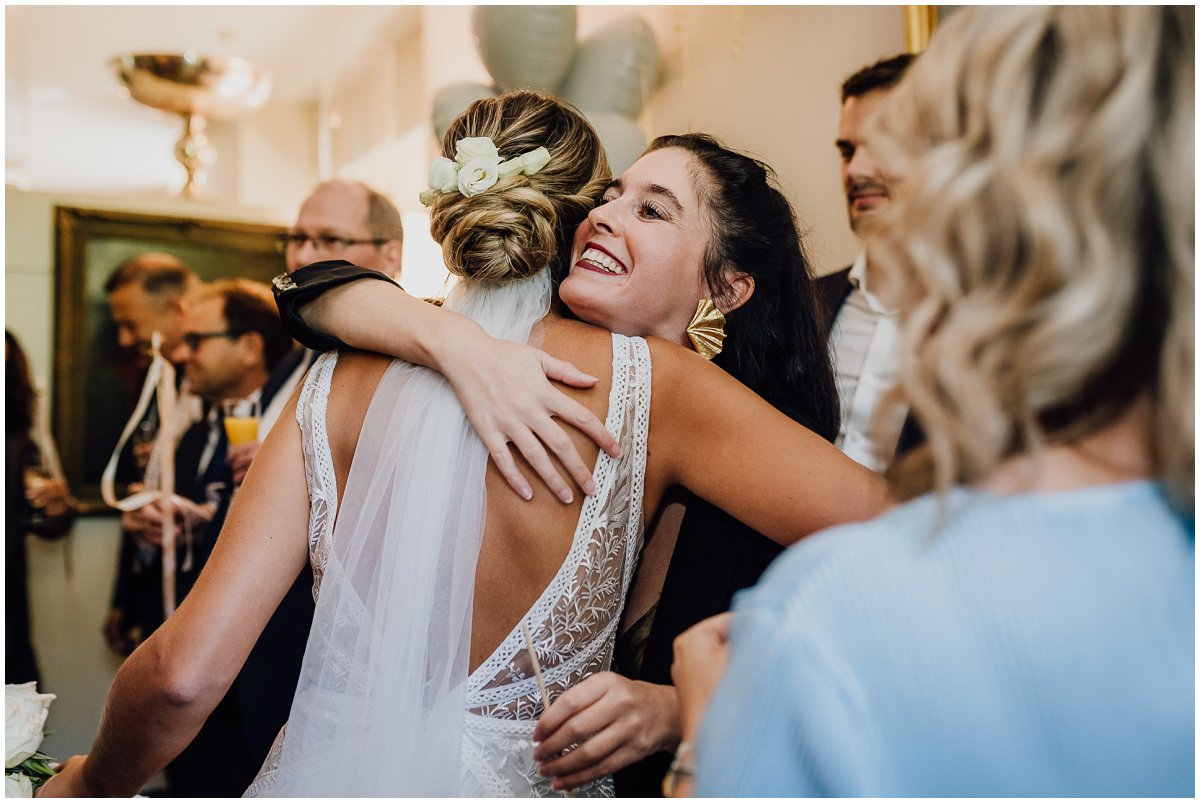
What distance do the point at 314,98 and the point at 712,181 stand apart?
4590 millimetres

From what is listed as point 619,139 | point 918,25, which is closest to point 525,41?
point 619,139

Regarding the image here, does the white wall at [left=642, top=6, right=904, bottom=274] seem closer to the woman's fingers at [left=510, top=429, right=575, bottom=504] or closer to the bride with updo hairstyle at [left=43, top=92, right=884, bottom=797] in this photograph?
the bride with updo hairstyle at [left=43, top=92, right=884, bottom=797]

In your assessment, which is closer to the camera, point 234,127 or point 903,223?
point 903,223

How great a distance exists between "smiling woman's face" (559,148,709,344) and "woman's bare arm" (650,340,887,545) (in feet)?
0.61

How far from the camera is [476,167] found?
1258 millimetres

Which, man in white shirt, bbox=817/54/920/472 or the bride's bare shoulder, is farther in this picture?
man in white shirt, bbox=817/54/920/472

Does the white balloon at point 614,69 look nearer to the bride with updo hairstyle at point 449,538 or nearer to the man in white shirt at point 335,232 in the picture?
the man in white shirt at point 335,232

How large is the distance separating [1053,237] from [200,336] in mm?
3154

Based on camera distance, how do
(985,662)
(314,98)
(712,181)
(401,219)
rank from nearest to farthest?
(985,662) < (712,181) < (401,219) < (314,98)

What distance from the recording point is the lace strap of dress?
4.02ft

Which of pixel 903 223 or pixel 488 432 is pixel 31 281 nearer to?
pixel 488 432

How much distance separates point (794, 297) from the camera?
5.62 ft

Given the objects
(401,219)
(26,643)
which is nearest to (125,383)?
(26,643)

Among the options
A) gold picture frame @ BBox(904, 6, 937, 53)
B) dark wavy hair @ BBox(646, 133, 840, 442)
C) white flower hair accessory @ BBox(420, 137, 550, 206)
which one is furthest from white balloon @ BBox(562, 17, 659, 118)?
white flower hair accessory @ BBox(420, 137, 550, 206)
